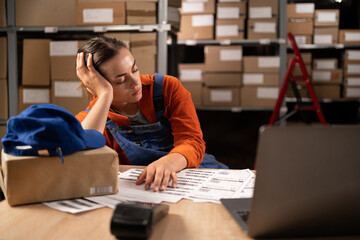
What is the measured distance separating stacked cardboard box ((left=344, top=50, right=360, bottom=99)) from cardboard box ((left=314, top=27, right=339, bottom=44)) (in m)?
0.20

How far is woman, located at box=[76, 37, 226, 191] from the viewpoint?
1.16 metres

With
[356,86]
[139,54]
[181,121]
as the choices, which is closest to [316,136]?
[181,121]

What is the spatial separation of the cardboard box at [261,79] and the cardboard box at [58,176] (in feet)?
9.13

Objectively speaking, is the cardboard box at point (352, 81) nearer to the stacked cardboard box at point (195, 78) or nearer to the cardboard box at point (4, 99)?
the stacked cardboard box at point (195, 78)

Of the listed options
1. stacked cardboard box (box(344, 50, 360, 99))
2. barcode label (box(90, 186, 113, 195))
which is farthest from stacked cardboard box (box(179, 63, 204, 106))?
barcode label (box(90, 186, 113, 195))

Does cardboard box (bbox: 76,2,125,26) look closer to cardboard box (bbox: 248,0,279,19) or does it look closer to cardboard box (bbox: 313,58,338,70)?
cardboard box (bbox: 248,0,279,19)

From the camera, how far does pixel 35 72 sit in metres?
2.57

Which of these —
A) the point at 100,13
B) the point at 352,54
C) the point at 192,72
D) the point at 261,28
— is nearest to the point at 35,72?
the point at 100,13

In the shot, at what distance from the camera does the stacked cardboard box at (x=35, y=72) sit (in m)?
2.55

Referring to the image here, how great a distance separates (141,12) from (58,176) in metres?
2.02

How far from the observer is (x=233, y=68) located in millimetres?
3328

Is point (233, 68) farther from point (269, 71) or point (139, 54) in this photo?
point (139, 54)

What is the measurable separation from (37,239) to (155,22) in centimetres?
215

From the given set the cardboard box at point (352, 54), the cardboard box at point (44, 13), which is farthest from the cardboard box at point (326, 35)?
the cardboard box at point (44, 13)
